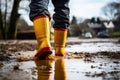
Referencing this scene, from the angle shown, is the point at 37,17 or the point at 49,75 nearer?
the point at 49,75

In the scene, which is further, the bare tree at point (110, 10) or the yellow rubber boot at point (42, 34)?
the bare tree at point (110, 10)

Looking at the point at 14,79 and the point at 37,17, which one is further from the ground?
the point at 37,17

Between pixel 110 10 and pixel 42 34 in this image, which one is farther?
pixel 110 10

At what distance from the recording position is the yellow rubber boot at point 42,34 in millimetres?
3959

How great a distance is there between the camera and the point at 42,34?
13.5 feet

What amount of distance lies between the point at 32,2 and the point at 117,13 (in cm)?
7786

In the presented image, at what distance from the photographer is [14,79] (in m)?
2.44

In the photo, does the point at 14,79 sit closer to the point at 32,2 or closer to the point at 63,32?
the point at 32,2

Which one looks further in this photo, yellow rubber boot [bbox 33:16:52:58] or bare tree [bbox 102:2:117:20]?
bare tree [bbox 102:2:117:20]

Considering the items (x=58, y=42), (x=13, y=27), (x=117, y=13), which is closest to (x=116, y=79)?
(x=58, y=42)

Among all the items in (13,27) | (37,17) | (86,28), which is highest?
(37,17)

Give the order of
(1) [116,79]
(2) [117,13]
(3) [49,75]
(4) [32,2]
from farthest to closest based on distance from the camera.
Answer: (2) [117,13] → (4) [32,2] → (3) [49,75] → (1) [116,79]

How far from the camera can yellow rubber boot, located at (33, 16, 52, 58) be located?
13.0ft

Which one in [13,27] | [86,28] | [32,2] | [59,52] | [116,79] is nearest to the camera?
[116,79]
